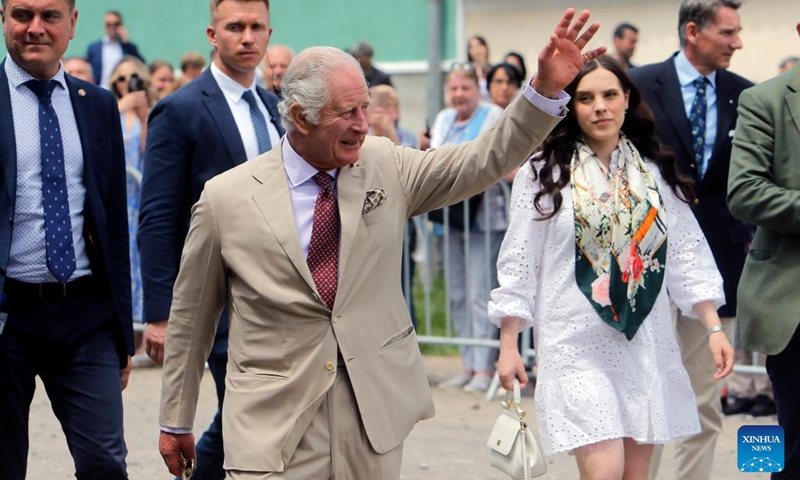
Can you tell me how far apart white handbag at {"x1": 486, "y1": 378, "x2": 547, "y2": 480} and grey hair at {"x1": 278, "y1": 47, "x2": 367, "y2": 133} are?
138cm

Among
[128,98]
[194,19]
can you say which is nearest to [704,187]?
[128,98]

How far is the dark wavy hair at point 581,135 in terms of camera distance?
523cm

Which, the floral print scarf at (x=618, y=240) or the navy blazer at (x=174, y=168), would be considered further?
the navy blazer at (x=174, y=168)

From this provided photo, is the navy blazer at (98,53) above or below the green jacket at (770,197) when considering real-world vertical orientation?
below

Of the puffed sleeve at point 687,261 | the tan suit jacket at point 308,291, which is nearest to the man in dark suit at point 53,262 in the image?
the tan suit jacket at point 308,291

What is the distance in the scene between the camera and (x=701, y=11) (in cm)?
694

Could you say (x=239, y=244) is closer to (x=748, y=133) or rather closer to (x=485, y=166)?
(x=485, y=166)

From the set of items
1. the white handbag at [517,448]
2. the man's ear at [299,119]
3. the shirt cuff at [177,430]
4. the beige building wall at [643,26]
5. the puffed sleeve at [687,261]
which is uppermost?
the man's ear at [299,119]

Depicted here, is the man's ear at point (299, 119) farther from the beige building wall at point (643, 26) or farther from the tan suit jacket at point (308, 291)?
the beige building wall at point (643, 26)

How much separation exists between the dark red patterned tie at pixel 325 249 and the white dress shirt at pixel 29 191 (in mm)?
1282

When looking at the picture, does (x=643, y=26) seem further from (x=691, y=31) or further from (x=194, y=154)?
(x=194, y=154)

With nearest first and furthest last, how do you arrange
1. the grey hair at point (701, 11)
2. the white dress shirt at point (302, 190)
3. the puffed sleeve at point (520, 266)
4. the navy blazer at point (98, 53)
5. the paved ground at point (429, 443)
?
1. the white dress shirt at point (302, 190)
2. the puffed sleeve at point (520, 266)
3. the grey hair at point (701, 11)
4. the paved ground at point (429, 443)
5. the navy blazer at point (98, 53)

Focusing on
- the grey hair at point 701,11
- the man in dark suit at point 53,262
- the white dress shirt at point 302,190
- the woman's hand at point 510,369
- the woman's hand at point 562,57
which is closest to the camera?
the woman's hand at point 562,57

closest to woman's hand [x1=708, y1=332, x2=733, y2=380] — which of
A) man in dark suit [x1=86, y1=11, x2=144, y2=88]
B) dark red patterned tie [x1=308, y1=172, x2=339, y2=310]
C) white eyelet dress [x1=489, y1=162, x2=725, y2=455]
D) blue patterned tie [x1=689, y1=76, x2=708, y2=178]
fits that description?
white eyelet dress [x1=489, y1=162, x2=725, y2=455]
